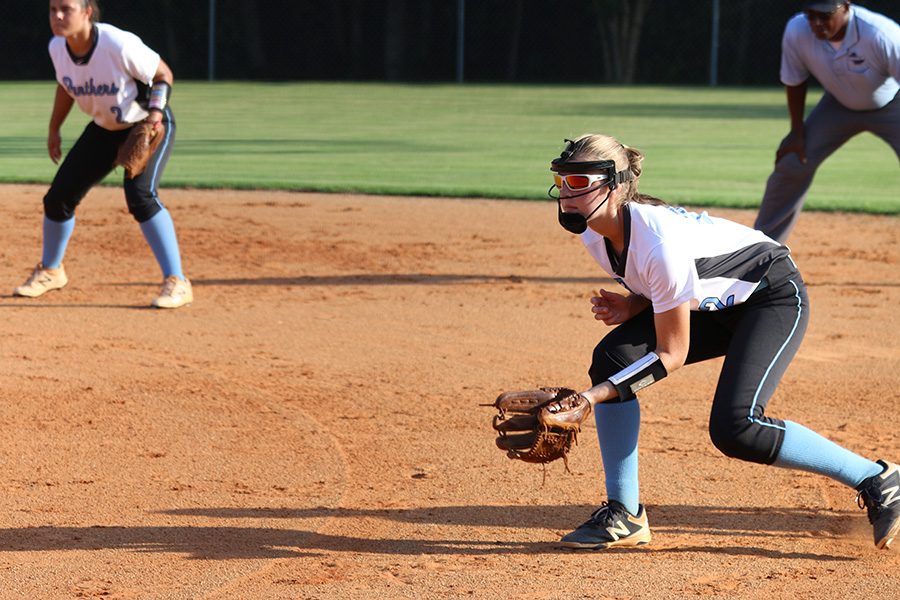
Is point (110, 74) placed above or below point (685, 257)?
below

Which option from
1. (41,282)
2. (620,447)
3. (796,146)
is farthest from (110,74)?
(620,447)

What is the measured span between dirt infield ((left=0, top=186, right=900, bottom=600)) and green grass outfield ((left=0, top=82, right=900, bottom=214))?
10.9 feet

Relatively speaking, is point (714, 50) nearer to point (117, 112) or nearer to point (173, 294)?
point (173, 294)

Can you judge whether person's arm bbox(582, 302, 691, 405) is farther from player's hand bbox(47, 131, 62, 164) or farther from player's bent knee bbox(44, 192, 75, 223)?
player's hand bbox(47, 131, 62, 164)

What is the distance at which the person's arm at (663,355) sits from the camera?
388cm

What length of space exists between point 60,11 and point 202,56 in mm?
26297

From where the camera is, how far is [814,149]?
329 inches

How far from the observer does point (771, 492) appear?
4.81m

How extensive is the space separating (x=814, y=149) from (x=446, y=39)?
24558 mm

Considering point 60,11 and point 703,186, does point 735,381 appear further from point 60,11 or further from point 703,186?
point 703,186

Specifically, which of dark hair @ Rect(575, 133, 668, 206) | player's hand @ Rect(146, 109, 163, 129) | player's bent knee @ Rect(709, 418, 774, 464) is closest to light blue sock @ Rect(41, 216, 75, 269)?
player's hand @ Rect(146, 109, 163, 129)

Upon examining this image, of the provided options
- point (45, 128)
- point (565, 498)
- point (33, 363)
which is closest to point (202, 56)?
point (45, 128)

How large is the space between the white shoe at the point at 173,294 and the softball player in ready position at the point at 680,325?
427 cm

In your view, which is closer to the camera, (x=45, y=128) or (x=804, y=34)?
(x=804, y=34)
